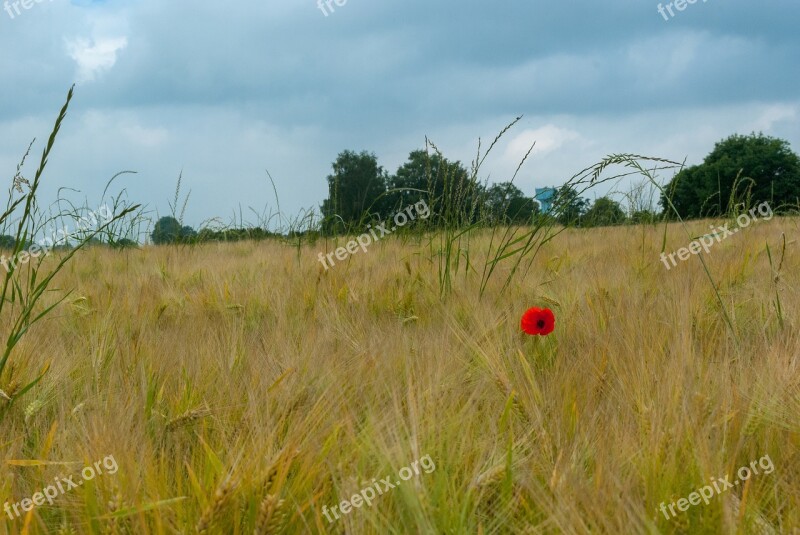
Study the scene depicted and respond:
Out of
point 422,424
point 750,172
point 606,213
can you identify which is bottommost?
point 422,424

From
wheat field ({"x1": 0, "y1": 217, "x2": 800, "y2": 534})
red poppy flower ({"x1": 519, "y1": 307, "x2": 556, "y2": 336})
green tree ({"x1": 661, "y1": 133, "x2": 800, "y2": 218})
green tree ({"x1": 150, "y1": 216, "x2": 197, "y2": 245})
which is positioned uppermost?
green tree ({"x1": 661, "y1": 133, "x2": 800, "y2": 218})

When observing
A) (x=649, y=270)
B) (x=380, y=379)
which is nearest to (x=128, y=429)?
(x=380, y=379)

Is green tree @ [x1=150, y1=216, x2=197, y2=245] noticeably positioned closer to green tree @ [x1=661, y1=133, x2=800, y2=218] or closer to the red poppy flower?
the red poppy flower

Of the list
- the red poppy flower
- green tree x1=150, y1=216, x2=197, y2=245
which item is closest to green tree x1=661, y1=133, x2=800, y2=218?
green tree x1=150, y1=216, x2=197, y2=245

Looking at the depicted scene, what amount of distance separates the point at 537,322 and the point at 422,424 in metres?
0.71

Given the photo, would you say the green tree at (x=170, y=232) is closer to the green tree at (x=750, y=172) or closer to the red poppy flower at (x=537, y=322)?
the red poppy flower at (x=537, y=322)

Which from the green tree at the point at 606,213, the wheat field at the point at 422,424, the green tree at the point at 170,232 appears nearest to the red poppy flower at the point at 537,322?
the wheat field at the point at 422,424

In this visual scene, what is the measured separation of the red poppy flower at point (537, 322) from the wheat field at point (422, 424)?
60 mm

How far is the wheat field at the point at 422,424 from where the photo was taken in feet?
2.95

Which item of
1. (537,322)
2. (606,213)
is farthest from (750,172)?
(537,322)

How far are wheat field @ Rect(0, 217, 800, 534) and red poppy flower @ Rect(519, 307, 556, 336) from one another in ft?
0.20

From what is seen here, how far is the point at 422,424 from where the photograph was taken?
43.5 inches

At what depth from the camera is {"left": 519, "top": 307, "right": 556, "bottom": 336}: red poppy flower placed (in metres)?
1.71

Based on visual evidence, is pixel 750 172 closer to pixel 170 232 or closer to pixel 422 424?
pixel 170 232
